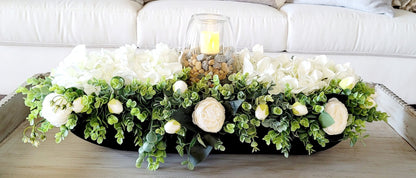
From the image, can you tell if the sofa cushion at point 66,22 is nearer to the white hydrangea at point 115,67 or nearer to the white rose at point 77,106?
the white hydrangea at point 115,67

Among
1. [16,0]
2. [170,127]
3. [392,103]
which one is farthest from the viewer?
[16,0]

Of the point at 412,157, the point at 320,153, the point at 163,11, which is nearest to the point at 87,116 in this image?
the point at 320,153

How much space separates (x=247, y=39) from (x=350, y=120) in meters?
0.98

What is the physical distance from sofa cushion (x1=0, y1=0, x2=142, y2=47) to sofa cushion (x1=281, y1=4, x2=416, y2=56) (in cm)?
77

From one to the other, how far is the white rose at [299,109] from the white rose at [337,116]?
50 millimetres

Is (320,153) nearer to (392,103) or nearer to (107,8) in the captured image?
(392,103)

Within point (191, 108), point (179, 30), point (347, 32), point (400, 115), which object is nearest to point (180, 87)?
point (191, 108)

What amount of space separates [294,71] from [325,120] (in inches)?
5.0

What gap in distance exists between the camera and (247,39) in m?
1.56

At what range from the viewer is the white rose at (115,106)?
576mm

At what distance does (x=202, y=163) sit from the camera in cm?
63

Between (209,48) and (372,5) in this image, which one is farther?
(372,5)

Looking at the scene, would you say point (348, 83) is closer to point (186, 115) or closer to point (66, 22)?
point (186, 115)

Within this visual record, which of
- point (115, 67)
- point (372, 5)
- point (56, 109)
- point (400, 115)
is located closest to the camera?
point (56, 109)
